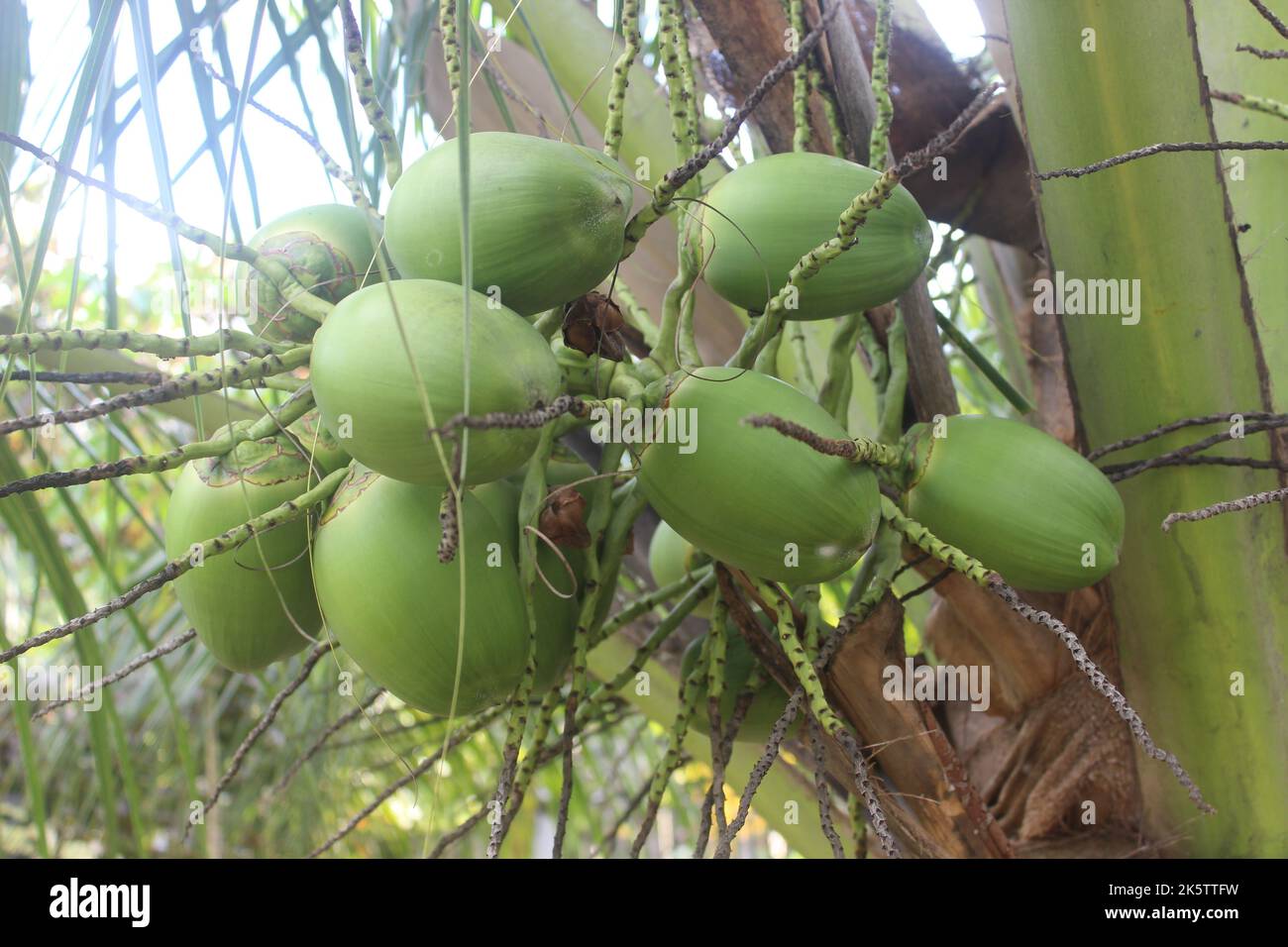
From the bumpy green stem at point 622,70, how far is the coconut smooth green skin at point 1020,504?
0.34m

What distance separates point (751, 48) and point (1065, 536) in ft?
1.70

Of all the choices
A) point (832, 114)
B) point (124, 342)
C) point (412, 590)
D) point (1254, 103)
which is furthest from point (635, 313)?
point (1254, 103)

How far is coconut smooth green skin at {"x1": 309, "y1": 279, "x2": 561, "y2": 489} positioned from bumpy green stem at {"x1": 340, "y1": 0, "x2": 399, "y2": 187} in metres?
0.17

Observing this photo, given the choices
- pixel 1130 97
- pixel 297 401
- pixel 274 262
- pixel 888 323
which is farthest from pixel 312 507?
pixel 1130 97

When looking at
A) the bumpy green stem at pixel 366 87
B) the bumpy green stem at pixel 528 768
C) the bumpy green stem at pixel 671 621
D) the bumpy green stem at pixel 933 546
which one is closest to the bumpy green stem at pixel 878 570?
the bumpy green stem at pixel 933 546

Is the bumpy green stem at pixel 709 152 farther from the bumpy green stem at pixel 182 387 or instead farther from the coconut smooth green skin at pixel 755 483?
the bumpy green stem at pixel 182 387

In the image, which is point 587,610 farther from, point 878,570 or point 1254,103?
point 1254,103

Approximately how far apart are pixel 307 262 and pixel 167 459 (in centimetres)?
25

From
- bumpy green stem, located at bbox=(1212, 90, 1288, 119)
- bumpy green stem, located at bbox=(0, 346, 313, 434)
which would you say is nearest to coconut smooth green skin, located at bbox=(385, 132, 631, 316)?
bumpy green stem, located at bbox=(0, 346, 313, 434)

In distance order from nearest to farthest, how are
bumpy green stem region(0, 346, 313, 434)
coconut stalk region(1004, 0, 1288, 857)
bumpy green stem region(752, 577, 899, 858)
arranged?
bumpy green stem region(0, 346, 313, 434)
bumpy green stem region(752, 577, 899, 858)
coconut stalk region(1004, 0, 1288, 857)

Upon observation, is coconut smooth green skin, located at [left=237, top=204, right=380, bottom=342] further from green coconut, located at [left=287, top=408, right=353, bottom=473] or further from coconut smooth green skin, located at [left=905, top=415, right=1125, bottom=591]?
coconut smooth green skin, located at [left=905, top=415, right=1125, bottom=591]

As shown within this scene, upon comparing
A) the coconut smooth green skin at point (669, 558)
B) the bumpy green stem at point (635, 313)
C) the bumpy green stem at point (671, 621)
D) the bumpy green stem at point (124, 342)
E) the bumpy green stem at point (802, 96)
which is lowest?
the bumpy green stem at point (671, 621)

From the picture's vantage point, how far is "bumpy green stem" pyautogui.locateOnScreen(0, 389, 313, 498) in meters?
0.58

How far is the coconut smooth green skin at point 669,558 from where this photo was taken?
3.60 ft
